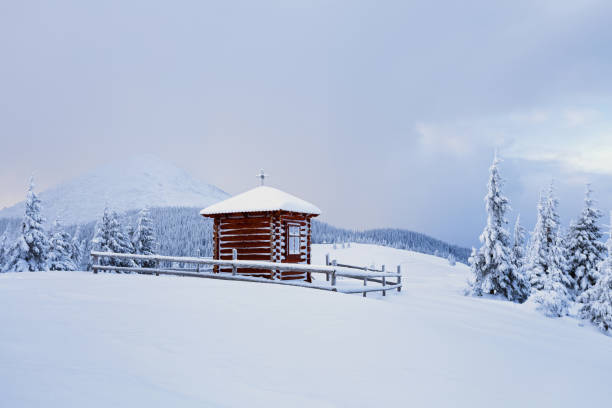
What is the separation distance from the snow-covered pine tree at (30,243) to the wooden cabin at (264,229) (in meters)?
17.8

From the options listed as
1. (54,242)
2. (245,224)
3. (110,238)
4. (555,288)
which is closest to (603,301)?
(555,288)

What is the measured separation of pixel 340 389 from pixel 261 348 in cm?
188

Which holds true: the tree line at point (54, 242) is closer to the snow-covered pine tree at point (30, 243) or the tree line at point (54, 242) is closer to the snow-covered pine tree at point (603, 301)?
the snow-covered pine tree at point (30, 243)

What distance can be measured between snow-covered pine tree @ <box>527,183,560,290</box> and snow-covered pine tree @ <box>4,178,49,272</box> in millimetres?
35785

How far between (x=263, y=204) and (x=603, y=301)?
1932 centimetres

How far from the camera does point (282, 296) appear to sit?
519 inches

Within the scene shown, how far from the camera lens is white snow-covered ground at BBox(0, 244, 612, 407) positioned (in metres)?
5.52

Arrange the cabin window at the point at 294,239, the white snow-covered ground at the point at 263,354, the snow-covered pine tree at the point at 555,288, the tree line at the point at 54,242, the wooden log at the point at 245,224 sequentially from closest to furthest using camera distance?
the white snow-covered ground at the point at 263,354, the wooden log at the point at 245,224, the cabin window at the point at 294,239, the snow-covered pine tree at the point at 555,288, the tree line at the point at 54,242

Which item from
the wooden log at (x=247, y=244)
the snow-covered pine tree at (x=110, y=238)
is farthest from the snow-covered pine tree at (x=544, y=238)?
the snow-covered pine tree at (x=110, y=238)

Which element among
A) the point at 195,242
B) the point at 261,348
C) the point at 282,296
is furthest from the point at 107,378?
the point at 195,242

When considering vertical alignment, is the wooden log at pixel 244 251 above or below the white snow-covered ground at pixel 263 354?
above

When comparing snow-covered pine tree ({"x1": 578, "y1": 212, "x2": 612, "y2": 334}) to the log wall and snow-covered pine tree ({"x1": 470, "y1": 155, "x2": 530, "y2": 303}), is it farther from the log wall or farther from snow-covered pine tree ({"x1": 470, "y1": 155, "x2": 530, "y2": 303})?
the log wall

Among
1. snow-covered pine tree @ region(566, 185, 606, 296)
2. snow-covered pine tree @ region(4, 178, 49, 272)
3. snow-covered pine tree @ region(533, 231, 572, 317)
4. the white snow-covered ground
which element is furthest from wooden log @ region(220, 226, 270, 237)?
snow-covered pine tree @ region(566, 185, 606, 296)

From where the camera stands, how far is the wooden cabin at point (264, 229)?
20578 millimetres
